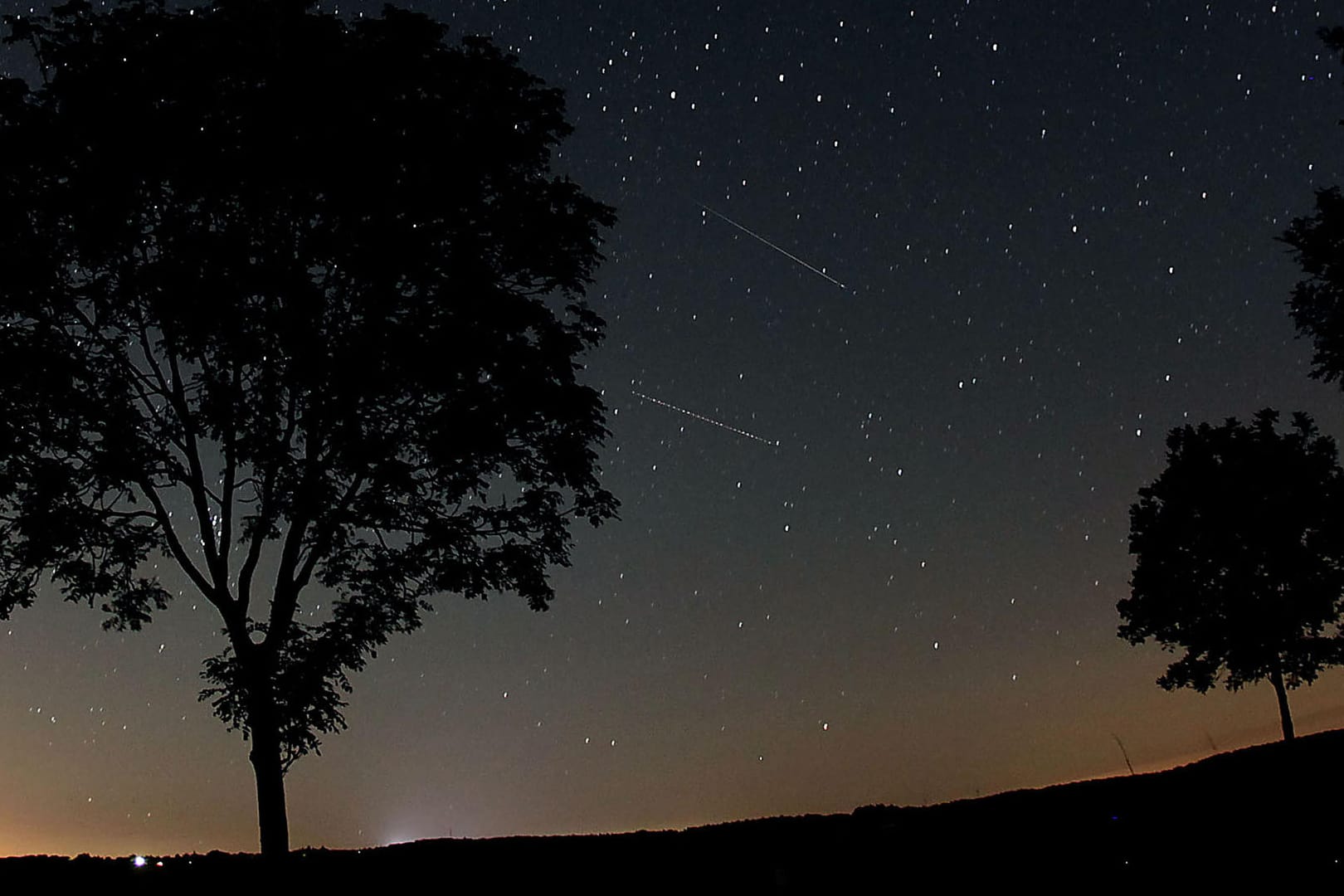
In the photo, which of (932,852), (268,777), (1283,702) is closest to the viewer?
(932,852)

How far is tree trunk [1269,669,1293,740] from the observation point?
103 ft

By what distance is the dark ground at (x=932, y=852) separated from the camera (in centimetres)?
940

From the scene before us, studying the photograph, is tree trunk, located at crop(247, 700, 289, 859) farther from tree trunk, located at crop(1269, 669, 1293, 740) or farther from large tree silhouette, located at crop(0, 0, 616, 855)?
tree trunk, located at crop(1269, 669, 1293, 740)

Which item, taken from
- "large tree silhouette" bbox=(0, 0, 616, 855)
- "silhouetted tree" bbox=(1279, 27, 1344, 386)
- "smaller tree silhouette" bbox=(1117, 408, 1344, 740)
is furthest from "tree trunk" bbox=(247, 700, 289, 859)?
"smaller tree silhouette" bbox=(1117, 408, 1344, 740)

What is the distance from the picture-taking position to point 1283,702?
31.8 m

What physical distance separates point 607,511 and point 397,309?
4738mm

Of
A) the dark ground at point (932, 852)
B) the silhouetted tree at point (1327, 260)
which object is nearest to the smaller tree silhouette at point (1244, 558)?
the silhouetted tree at point (1327, 260)

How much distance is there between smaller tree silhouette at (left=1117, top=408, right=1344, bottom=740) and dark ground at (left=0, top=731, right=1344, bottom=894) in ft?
59.8

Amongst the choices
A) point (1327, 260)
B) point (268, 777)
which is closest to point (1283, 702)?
point (1327, 260)

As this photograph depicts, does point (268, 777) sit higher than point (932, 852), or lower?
higher

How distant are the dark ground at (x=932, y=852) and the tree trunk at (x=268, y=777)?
1.42 m

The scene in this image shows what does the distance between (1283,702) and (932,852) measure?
2611 centimetres

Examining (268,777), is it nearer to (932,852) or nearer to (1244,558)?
(932,852)

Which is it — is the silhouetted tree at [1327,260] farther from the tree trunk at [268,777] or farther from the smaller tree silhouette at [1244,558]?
the tree trunk at [268,777]
